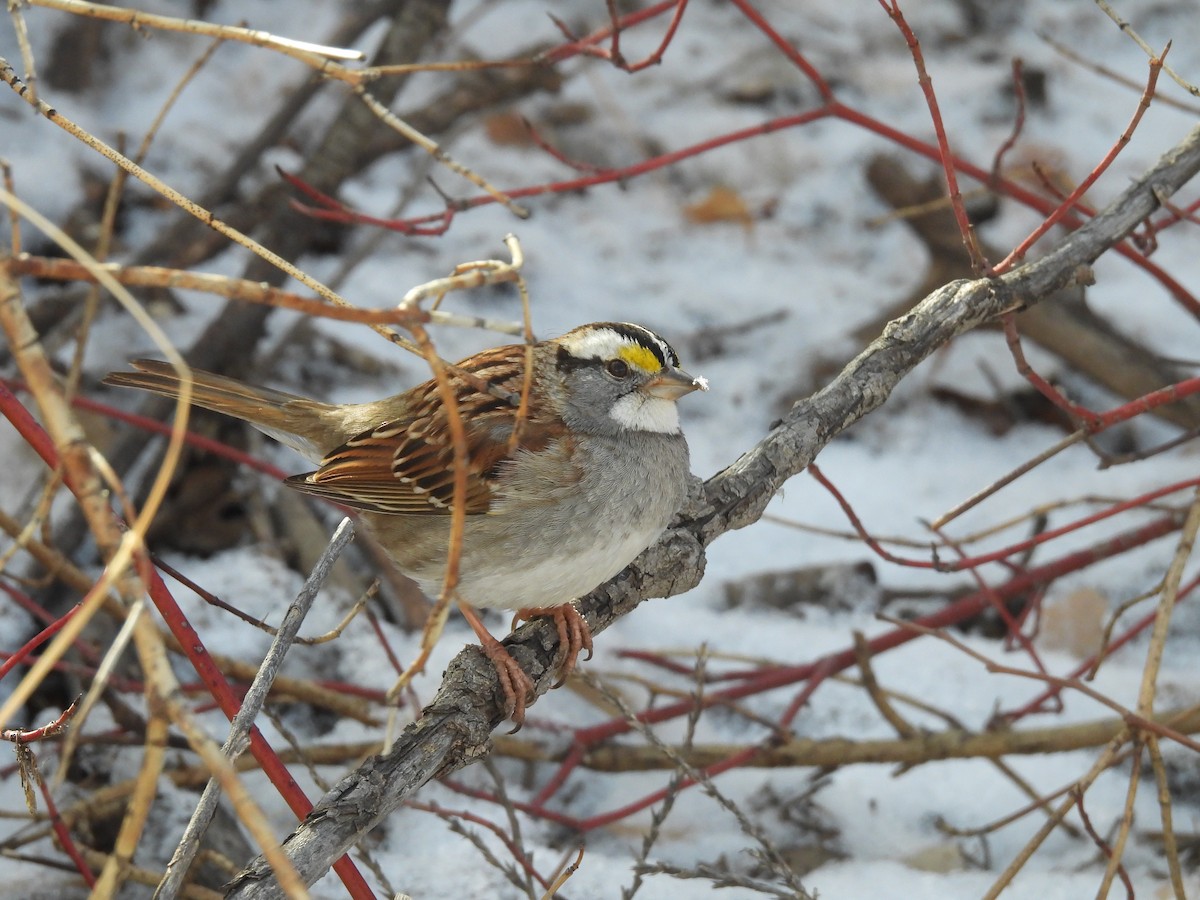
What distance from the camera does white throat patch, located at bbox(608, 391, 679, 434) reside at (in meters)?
2.98

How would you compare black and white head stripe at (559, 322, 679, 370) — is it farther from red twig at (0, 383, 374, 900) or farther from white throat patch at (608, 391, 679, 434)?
red twig at (0, 383, 374, 900)

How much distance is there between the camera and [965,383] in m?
5.12

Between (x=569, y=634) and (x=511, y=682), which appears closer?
(x=511, y=682)

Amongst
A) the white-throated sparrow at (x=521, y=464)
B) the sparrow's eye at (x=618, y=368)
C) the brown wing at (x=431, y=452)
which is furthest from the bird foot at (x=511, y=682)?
the sparrow's eye at (x=618, y=368)

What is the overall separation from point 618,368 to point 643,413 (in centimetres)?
14

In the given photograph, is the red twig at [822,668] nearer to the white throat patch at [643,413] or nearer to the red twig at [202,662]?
the white throat patch at [643,413]

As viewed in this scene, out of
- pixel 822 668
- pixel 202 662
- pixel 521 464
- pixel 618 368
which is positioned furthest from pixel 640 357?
pixel 202 662

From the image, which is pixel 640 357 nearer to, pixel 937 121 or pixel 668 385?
pixel 668 385

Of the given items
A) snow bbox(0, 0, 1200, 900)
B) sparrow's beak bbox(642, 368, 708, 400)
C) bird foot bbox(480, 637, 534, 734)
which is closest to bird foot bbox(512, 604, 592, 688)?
bird foot bbox(480, 637, 534, 734)

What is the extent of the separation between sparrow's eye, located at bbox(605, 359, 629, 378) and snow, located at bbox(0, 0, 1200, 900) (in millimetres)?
1107

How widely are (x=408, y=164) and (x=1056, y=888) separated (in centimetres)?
427

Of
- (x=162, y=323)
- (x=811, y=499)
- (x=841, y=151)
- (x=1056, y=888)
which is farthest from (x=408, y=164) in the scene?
(x=1056, y=888)

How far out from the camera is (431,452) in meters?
3.13

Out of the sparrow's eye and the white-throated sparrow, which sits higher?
the sparrow's eye
